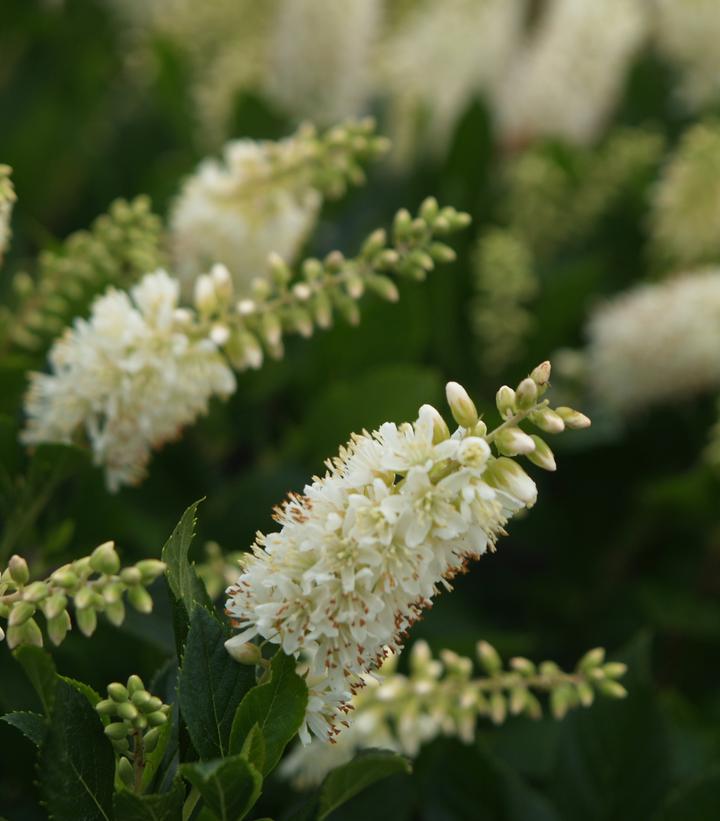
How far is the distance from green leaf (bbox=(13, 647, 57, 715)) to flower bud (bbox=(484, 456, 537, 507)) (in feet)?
0.88

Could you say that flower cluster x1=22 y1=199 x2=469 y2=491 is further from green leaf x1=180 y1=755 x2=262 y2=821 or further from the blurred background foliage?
green leaf x1=180 y1=755 x2=262 y2=821

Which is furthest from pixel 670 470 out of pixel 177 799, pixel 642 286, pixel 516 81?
pixel 177 799

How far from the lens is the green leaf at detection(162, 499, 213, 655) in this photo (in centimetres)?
63

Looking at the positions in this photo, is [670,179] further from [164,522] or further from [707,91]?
[164,522]

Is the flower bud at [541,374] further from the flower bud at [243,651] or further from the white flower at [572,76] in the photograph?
the white flower at [572,76]

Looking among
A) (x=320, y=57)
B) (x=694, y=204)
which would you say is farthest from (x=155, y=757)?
(x=320, y=57)

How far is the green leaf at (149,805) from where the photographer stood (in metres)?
0.59

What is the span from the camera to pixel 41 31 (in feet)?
6.70

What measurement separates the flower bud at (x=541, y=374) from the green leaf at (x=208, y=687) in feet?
0.76

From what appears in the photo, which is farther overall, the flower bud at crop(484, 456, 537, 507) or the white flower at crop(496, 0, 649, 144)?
the white flower at crop(496, 0, 649, 144)

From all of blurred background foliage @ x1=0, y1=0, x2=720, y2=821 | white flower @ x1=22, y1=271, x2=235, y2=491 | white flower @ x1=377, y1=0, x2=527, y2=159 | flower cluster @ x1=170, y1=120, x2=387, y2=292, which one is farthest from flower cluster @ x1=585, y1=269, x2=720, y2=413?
white flower @ x1=22, y1=271, x2=235, y2=491

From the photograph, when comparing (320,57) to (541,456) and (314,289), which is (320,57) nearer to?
(314,289)

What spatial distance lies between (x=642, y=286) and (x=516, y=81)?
0.67m

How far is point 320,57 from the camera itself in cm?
206
